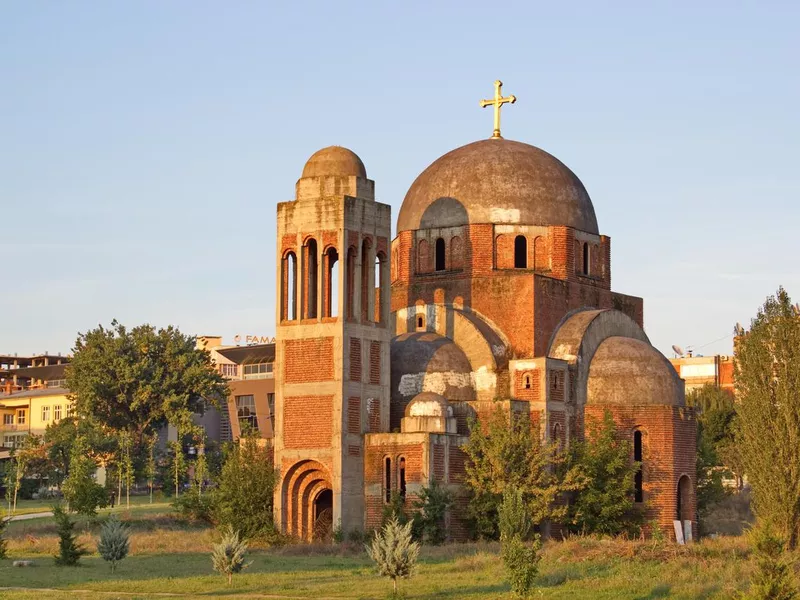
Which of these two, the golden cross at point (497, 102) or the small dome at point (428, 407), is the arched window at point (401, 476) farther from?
the golden cross at point (497, 102)

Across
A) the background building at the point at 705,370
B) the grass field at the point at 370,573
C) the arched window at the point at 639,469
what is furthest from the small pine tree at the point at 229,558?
the background building at the point at 705,370

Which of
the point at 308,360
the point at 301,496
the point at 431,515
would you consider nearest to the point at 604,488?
the point at 431,515

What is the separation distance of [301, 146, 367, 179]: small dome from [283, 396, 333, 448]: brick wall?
7459 millimetres

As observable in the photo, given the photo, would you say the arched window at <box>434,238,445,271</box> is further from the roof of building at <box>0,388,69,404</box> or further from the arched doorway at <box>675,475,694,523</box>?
the roof of building at <box>0,388,69,404</box>

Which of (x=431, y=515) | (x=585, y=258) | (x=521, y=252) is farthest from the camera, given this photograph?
(x=585, y=258)

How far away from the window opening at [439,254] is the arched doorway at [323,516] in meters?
10.1

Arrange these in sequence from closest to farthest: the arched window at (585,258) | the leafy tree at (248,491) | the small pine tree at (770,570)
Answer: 1. the small pine tree at (770,570)
2. the leafy tree at (248,491)
3. the arched window at (585,258)

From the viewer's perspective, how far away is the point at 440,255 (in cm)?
5447

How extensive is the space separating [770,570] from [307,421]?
21.6 m

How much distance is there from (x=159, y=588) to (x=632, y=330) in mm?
26787

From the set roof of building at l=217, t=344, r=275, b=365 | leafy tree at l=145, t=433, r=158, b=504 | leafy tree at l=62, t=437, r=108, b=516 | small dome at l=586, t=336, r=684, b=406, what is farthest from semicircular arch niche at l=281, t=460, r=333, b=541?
roof of building at l=217, t=344, r=275, b=365

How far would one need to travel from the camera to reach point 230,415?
9362 centimetres

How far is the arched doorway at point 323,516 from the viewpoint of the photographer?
4744cm

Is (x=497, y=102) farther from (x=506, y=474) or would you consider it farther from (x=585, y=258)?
(x=506, y=474)
